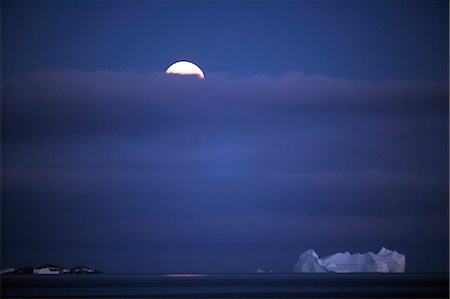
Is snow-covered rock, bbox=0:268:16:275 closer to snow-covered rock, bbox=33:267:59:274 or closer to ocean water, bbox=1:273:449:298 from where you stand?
ocean water, bbox=1:273:449:298

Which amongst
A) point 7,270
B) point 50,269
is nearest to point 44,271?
point 50,269

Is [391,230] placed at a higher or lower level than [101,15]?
lower

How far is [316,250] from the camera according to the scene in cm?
795

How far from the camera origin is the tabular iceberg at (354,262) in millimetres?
7843

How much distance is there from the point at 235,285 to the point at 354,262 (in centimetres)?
142

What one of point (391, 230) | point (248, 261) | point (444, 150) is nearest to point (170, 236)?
point (248, 261)

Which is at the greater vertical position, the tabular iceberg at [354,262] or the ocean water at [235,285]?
the tabular iceberg at [354,262]

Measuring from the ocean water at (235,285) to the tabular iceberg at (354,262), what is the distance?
93 mm

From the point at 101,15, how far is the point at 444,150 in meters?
3.71

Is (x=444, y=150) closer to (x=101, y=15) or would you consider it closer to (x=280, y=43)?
(x=280, y=43)

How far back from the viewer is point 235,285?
8656 mm

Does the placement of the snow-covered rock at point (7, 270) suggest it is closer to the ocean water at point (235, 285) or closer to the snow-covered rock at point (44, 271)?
the ocean water at point (235, 285)

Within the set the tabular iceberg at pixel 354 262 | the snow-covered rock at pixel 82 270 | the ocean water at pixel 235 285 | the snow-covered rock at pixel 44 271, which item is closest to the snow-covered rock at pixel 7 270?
the ocean water at pixel 235 285

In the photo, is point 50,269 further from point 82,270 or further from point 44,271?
point 82,270
